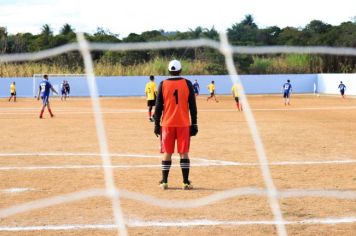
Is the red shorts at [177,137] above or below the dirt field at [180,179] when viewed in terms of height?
above

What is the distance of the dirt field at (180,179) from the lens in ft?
22.9

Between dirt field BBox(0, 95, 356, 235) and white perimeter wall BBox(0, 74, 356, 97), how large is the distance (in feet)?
126

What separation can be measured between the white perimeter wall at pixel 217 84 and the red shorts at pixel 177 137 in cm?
4730

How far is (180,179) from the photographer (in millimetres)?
10070

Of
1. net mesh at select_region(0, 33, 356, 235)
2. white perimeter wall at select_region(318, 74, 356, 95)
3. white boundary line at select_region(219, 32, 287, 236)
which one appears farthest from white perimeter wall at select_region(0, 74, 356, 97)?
net mesh at select_region(0, 33, 356, 235)

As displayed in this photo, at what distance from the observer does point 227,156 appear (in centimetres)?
1301

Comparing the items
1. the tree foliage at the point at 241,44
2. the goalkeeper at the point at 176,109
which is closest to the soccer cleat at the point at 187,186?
the goalkeeper at the point at 176,109

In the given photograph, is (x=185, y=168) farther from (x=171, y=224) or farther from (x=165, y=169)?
(x=171, y=224)

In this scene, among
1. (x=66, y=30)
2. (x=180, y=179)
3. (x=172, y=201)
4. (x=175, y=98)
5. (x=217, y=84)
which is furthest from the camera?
(x=66, y=30)

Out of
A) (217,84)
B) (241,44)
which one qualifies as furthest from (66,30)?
(241,44)

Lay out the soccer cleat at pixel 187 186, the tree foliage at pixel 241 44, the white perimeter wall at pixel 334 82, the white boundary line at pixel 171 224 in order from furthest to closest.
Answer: the white perimeter wall at pixel 334 82, the tree foliage at pixel 241 44, the soccer cleat at pixel 187 186, the white boundary line at pixel 171 224

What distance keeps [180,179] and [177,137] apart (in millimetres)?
1137

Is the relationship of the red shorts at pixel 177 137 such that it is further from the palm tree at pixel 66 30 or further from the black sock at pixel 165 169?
the palm tree at pixel 66 30

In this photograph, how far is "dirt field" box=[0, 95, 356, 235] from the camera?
6969mm
